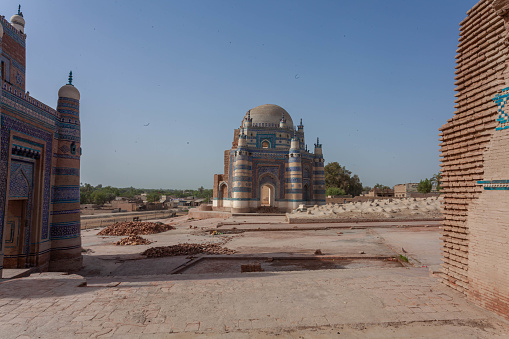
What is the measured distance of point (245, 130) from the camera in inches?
1195

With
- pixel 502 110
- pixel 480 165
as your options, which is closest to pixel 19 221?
pixel 480 165

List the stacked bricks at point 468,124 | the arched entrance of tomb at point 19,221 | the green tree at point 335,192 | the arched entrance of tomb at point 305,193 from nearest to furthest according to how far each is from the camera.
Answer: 1. the stacked bricks at point 468,124
2. the arched entrance of tomb at point 19,221
3. the arched entrance of tomb at point 305,193
4. the green tree at point 335,192

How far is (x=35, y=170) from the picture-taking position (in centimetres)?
823

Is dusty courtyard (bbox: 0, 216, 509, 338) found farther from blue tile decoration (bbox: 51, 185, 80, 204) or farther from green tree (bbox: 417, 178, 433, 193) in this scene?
green tree (bbox: 417, 178, 433, 193)

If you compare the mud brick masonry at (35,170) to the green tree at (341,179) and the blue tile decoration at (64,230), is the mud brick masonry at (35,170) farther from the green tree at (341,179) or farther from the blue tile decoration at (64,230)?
the green tree at (341,179)

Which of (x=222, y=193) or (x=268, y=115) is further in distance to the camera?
(x=268, y=115)

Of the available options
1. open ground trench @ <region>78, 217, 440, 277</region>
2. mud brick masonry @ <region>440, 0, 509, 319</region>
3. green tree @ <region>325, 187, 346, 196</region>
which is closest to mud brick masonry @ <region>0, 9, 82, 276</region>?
open ground trench @ <region>78, 217, 440, 277</region>

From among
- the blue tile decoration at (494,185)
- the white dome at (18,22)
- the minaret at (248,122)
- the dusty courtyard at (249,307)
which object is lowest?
the dusty courtyard at (249,307)

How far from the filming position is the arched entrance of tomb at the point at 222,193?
29297mm

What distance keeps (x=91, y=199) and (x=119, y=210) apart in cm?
2783

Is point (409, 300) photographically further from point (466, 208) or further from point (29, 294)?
point (29, 294)

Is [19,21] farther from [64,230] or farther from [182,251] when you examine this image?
[182,251]

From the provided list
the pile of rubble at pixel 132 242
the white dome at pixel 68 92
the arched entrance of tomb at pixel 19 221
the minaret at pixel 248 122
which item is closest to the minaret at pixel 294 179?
the minaret at pixel 248 122

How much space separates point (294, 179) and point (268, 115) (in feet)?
26.8
